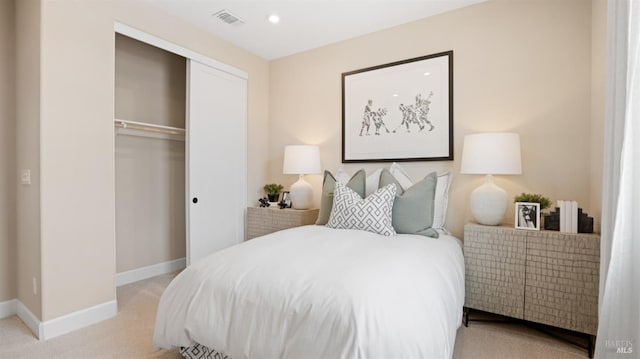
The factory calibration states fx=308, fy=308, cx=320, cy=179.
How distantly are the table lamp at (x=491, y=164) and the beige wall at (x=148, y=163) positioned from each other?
3.17m

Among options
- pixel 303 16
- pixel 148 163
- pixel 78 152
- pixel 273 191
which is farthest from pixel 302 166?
pixel 78 152

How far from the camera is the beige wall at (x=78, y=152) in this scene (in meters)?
2.13

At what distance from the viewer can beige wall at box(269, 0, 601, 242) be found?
90.7 inches

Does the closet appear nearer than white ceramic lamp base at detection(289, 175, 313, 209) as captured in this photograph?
Yes

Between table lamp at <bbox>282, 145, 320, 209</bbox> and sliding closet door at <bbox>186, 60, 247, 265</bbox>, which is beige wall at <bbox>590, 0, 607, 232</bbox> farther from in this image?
sliding closet door at <bbox>186, 60, 247, 265</bbox>

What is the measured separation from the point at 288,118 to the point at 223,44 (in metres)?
1.09

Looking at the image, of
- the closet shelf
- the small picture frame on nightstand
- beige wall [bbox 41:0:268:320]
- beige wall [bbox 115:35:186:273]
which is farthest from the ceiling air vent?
the small picture frame on nightstand

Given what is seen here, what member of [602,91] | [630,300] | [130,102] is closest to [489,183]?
[602,91]

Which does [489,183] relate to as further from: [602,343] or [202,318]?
[202,318]

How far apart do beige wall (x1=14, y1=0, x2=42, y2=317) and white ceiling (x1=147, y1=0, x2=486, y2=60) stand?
37.0 inches

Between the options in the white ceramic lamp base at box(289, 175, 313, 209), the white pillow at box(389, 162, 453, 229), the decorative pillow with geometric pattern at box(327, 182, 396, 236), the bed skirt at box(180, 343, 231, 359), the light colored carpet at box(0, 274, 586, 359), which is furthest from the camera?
the white ceramic lamp base at box(289, 175, 313, 209)

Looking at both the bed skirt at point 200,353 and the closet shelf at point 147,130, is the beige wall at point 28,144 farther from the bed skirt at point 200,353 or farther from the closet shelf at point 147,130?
the bed skirt at point 200,353

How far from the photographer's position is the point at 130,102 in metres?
3.26

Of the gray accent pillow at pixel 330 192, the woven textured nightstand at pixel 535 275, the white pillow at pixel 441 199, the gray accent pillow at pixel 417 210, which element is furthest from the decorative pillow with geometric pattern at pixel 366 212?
the woven textured nightstand at pixel 535 275
